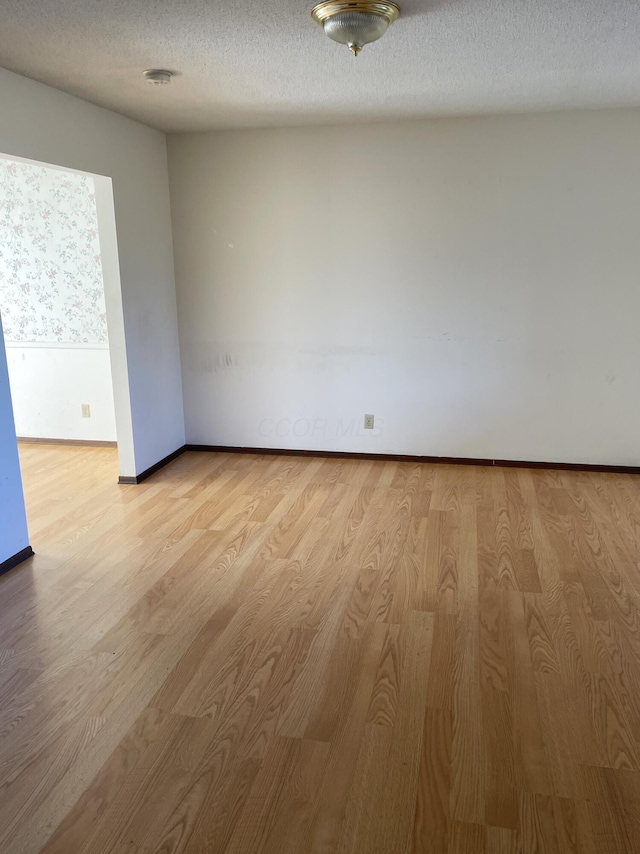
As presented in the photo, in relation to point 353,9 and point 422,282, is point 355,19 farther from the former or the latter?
point 422,282

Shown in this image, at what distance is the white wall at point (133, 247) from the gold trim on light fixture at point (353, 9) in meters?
1.62

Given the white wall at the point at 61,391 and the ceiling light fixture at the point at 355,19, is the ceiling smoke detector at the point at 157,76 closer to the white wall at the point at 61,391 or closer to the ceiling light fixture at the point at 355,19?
the ceiling light fixture at the point at 355,19

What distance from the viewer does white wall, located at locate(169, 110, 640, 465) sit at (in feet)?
13.3

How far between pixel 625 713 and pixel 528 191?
3.20 m

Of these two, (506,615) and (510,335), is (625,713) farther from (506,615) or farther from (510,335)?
(510,335)

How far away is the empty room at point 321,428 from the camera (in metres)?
1.84

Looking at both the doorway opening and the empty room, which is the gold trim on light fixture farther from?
the doorway opening

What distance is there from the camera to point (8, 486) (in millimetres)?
2998

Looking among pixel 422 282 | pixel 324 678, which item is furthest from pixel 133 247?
pixel 324 678

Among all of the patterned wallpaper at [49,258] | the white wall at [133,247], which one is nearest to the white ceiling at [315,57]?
the white wall at [133,247]

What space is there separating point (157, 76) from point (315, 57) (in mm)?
775

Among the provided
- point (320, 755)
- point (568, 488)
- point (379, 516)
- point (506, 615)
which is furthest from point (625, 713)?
point (568, 488)

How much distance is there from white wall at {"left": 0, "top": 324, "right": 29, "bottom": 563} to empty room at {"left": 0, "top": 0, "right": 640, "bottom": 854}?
3cm

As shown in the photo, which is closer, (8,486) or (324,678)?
(324,678)
